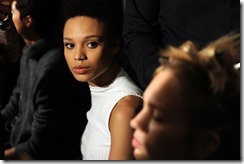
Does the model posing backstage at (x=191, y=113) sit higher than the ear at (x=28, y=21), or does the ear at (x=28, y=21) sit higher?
the model posing backstage at (x=191, y=113)

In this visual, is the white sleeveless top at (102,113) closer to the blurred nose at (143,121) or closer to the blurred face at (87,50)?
the blurred face at (87,50)

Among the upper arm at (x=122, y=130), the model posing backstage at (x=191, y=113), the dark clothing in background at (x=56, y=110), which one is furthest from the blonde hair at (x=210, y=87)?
the dark clothing in background at (x=56, y=110)

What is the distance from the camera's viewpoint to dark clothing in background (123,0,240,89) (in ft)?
4.63

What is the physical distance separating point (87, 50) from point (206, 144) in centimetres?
60

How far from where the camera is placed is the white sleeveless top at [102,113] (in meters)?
1.43

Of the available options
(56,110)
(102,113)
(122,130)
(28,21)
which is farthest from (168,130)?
(28,21)

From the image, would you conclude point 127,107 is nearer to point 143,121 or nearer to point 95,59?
point 95,59

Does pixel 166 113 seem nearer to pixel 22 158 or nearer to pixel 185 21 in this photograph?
pixel 22 158

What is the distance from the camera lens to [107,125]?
4.69 ft

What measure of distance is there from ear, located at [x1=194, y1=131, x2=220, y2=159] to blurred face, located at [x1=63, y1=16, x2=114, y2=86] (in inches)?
22.2

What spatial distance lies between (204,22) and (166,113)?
1.83 ft

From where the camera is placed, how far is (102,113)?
147cm

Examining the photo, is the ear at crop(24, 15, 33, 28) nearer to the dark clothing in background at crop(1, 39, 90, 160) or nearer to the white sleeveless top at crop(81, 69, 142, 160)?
the dark clothing in background at crop(1, 39, 90, 160)

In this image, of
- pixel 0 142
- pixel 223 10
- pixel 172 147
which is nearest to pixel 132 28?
pixel 223 10
